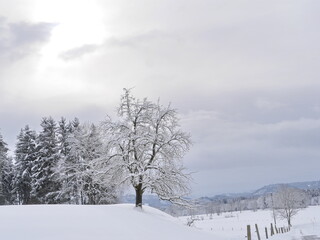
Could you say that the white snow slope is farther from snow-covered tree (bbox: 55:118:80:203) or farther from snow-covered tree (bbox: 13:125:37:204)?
snow-covered tree (bbox: 13:125:37:204)

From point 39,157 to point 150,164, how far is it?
76.6ft

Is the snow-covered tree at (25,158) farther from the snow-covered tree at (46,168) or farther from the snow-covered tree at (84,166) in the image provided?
the snow-covered tree at (84,166)

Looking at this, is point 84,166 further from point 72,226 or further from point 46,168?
point 72,226

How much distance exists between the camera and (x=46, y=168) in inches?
1625

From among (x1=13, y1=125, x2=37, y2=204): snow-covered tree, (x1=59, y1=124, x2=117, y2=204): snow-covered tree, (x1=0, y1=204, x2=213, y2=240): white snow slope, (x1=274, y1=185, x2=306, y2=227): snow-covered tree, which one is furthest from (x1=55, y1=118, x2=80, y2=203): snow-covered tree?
(x1=274, y1=185, x2=306, y2=227): snow-covered tree

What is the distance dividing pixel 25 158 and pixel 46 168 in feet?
14.9

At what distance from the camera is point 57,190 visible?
43.2 m

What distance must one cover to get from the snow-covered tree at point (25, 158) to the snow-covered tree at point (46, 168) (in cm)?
100

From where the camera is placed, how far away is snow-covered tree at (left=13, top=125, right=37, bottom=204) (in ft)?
144

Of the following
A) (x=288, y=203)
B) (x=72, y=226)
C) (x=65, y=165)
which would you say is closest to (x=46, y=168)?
(x=65, y=165)

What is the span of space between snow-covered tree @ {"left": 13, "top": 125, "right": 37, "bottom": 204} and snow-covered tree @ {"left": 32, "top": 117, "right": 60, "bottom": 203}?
999 millimetres

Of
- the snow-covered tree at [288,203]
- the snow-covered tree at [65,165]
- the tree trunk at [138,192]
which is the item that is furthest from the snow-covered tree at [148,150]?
the snow-covered tree at [288,203]

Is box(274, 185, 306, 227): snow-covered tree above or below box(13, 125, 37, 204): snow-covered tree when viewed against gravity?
below

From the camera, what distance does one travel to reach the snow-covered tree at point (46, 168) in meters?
41.3
